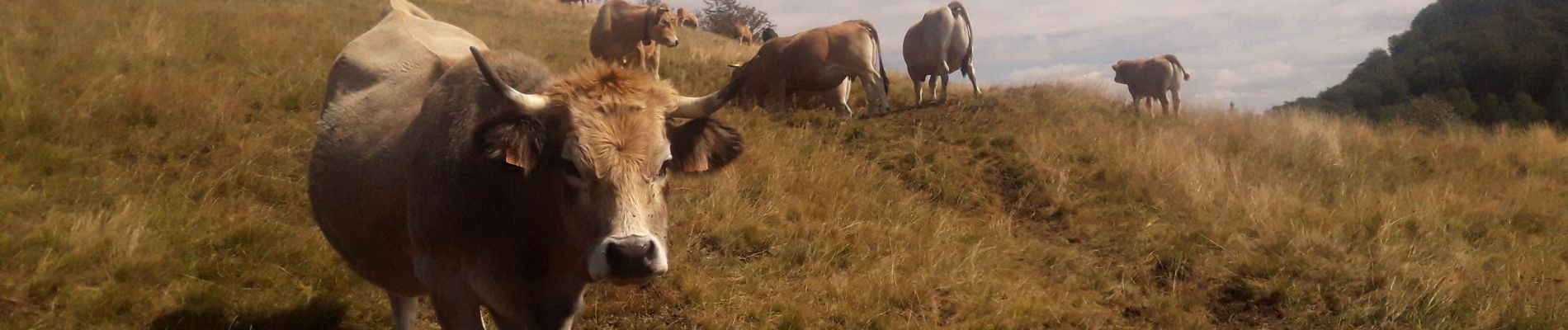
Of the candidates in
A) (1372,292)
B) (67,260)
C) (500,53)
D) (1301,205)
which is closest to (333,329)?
(67,260)

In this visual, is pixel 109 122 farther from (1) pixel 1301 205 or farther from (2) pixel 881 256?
(1) pixel 1301 205

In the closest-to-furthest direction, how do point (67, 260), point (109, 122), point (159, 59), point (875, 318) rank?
point (67, 260), point (875, 318), point (109, 122), point (159, 59)

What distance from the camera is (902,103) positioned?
48.3 ft

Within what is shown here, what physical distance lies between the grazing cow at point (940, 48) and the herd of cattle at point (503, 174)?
1008 cm

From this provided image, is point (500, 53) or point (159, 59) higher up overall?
point (500, 53)

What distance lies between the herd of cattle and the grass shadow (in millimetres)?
564

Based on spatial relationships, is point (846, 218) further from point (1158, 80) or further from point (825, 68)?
point (1158, 80)

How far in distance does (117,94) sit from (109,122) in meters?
0.52

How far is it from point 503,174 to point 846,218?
14.9ft

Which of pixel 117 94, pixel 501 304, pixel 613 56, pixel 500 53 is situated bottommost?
pixel 613 56

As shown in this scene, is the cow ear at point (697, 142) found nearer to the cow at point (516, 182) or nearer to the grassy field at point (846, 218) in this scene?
the cow at point (516, 182)

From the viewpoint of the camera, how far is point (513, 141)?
11.6ft

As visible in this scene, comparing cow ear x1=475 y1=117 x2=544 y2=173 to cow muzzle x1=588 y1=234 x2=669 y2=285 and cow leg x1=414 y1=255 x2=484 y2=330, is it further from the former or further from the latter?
cow leg x1=414 y1=255 x2=484 y2=330

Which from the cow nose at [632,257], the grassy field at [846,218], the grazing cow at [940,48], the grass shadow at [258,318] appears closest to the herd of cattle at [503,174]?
the cow nose at [632,257]
